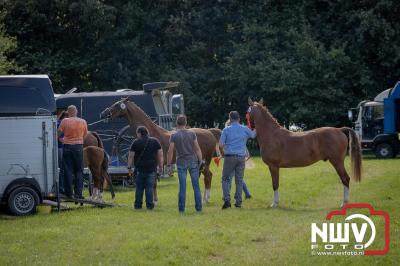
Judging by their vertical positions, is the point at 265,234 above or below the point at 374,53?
below

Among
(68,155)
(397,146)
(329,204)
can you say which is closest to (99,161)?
(68,155)

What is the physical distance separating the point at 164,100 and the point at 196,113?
20039mm

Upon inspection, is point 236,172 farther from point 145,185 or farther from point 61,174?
point 61,174

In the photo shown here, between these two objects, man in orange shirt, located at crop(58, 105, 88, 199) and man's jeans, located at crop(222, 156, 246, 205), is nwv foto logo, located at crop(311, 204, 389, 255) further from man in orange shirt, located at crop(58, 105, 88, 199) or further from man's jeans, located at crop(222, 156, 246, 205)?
man in orange shirt, located at crop(58, 105, 88, 199)

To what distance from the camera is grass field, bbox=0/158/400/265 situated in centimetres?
1089

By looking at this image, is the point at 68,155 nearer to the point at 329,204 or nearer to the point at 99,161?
the point at 99,161

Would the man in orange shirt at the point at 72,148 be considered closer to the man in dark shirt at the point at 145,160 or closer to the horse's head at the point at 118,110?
the man in dark shirt at the point at 145,160

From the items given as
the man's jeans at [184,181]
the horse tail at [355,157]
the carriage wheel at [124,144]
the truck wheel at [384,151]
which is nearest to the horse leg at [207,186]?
the man's jeans at [184,181]

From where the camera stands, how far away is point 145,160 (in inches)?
654

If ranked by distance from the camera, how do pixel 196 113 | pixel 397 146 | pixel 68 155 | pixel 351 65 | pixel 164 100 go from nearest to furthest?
pixel 68 155
pixel 164 100
pixel 397 146
pixel 351 65
pixel 196 113

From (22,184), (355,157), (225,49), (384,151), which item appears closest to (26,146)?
(22,184)

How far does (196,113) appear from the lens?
46719mm

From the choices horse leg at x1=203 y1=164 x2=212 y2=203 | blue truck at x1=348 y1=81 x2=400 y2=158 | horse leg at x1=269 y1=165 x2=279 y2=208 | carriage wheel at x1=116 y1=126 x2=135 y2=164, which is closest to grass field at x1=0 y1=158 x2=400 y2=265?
horse leg at x1=269 y1=165 x2=279 y2=208

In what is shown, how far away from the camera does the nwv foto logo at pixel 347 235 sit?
11.3 meters
